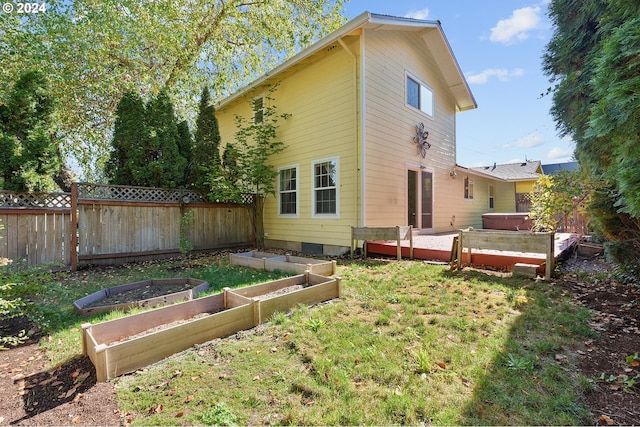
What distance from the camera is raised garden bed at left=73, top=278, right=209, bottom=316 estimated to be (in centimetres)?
366

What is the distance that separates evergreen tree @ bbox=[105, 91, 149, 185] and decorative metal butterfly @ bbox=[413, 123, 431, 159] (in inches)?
316

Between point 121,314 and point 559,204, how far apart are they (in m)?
7.56

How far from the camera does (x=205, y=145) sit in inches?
356

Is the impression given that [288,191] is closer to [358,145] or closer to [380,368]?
[358,145]

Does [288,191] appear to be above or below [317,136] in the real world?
below

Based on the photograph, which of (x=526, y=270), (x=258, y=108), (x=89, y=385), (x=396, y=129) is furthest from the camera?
(x=258, y=108)

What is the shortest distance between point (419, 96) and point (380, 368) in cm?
963

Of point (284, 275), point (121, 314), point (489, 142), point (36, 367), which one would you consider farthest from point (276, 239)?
point (489, 142)

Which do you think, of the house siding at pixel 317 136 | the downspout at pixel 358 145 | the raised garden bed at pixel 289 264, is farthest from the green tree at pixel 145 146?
the downspout at pixel 358 145

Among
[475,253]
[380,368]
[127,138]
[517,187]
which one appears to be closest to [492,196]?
[517,187]

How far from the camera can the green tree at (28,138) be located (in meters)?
5.90

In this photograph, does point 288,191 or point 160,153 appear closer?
point 160,153

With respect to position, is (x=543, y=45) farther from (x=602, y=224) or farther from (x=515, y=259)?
(x=515, y=259)

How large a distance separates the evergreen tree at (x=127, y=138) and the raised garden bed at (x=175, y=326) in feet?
20.2
